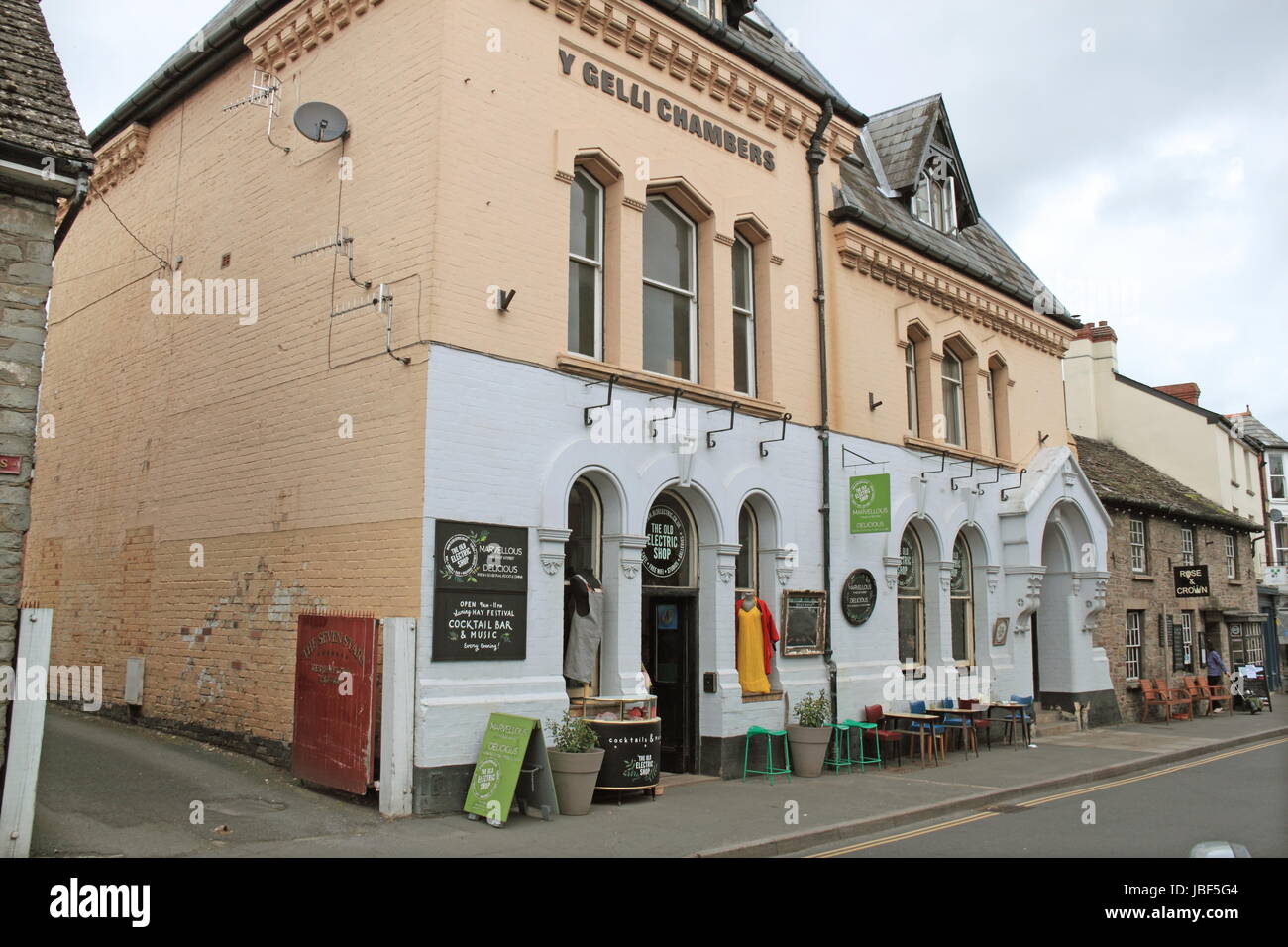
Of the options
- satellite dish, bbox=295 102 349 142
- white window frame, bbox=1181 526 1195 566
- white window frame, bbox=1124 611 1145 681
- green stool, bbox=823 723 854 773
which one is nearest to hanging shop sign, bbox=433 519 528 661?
satellite dish, bbox=295 102 349 142

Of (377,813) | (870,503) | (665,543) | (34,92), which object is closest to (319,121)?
(34,92)

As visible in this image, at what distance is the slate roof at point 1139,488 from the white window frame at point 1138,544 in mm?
387

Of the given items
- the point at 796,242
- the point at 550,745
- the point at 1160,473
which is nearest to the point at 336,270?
the point at 550,745

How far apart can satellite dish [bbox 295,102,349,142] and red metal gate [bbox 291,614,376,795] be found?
5461mm

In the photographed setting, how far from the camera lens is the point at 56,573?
55.2ft

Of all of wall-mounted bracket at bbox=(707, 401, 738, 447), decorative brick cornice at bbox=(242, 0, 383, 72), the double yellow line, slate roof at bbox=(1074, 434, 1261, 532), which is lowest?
the double yellow line

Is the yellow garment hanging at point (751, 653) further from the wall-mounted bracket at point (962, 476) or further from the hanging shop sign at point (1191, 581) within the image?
the hanging shop sign at point (1191, 581)

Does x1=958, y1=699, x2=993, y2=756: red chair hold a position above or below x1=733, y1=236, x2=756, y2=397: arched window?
below

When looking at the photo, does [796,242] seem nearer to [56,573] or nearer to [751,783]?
[751,783]

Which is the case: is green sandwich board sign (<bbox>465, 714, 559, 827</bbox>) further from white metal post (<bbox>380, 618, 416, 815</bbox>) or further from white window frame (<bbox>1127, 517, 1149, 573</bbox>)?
white window frame (<bbox>1127, 517, 1149, 573</bbox>)

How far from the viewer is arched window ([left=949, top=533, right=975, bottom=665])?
18.7 metres

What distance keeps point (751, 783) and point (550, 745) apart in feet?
10.2

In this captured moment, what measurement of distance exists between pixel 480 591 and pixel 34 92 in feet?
19.6

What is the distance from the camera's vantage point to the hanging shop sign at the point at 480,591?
10.2m
